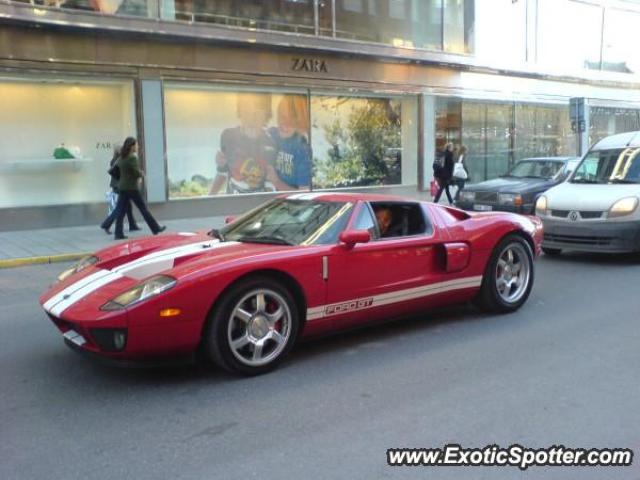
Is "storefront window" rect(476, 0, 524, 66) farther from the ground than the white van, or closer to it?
farther from the ground

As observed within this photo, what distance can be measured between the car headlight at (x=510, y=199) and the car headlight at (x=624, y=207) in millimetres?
3143

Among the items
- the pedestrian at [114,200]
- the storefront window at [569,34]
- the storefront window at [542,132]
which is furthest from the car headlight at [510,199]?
the storefront window at [569,34]

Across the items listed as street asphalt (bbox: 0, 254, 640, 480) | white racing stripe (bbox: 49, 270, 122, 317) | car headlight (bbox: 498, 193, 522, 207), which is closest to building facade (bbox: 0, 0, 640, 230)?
car headlight (bbox: 498, 193, 522, 207)

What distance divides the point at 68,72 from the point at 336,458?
39.4 ft

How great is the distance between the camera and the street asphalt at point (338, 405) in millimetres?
3219

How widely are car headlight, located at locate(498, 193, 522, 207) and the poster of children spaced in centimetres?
629

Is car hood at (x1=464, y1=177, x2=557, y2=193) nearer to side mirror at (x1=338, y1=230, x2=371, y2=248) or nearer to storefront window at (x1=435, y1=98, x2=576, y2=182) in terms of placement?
storefront window at (x1=435, y1=98, x2=576, y2=182)

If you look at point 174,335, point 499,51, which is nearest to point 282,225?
point 174,335

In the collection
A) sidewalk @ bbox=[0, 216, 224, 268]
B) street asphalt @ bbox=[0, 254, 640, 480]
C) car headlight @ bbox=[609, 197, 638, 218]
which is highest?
car headlight @ bbox=[609, 197, 638, 218]

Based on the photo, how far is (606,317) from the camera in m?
6.07

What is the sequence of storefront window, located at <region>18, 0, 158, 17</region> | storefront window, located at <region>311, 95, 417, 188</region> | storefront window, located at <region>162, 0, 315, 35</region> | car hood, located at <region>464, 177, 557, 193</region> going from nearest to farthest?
car hood, located at <region>464, 177, 557, 193</region> → storefront window, located at <region>18, 0, 158, 17</region> → storefront window, located at <region>162, 0, 315, 35</region> → storefront window, located at <region>311, 95, 417, 188</region>

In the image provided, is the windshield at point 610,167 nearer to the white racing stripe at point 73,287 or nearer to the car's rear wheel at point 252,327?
Answer: the car's rear wheel at point 252,327

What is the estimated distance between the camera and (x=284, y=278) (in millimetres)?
4602

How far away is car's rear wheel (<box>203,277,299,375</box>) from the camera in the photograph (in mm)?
4262
